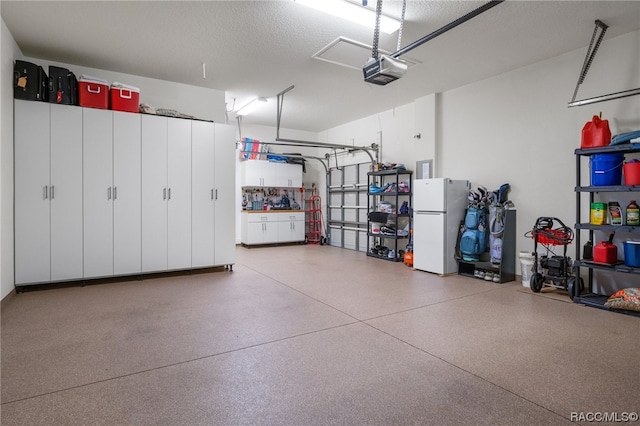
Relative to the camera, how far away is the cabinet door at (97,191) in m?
4.82

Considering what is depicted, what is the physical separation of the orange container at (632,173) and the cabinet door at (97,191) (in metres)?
6.35

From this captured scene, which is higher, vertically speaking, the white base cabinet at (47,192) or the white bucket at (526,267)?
the white base cabinet at (47,192)

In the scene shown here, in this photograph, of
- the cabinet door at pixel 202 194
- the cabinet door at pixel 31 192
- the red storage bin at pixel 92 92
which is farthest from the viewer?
the cabinet door at pixel 202 194

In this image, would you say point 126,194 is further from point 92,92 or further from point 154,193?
point 92,92

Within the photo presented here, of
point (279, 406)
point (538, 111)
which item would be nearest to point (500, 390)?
point (279, 406)

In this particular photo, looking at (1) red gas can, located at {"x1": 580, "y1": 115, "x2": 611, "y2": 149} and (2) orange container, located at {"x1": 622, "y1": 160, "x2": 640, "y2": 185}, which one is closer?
(2) orange container, located at {"x1": 622, "y1": 160, "x2": 640, "y2": 185}

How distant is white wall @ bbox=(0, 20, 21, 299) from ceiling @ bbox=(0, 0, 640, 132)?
0.32 meters

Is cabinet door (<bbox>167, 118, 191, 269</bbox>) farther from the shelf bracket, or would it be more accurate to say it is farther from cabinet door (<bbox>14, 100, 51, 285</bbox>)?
the shelf bracket

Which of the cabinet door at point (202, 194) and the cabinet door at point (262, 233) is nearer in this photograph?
the cabinet door at point (202, 194)

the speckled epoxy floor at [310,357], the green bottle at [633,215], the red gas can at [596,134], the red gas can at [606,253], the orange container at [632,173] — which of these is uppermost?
the red gas can at [596,134]

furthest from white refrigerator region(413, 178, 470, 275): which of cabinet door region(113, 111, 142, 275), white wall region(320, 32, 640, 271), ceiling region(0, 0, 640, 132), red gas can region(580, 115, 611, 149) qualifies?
cabinet door region(113, 111, 142, 275)

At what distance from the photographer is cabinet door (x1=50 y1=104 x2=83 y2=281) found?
4613mm

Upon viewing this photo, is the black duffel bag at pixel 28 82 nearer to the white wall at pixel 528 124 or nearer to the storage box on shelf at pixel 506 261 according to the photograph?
the white wall at pixel 528 124

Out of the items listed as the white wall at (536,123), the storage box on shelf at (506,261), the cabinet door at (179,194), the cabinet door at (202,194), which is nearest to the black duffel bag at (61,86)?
the cabinet door at (179,194)
